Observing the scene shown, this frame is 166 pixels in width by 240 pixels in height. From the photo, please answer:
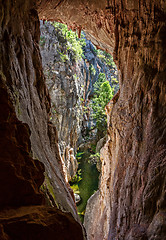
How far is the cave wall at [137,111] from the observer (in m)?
3.29

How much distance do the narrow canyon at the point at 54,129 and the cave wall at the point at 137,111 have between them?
3 centimetres

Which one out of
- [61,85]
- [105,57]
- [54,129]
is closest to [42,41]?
[61,85]

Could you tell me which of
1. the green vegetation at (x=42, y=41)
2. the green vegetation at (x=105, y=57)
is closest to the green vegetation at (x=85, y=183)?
the green vegetation at (x=42, y=41)

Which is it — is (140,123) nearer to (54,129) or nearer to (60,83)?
(54,129)

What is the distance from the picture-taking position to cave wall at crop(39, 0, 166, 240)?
329 centimetres

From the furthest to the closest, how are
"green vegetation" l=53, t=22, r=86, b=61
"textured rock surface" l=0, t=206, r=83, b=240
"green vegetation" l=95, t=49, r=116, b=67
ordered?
"green vegetation" l=95, t=49, r=116, b=67 → "green vegetation" l=53, t=22, r=86, b=61 → "textured rock surface" l=0, t=206, r=83, b=240

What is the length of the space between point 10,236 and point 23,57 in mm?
3746

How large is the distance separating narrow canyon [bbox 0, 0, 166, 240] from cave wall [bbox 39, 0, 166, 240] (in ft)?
0.08

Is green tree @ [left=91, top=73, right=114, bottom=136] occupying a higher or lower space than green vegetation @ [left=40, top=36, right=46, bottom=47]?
lower

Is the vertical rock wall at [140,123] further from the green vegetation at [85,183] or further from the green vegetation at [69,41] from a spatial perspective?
the green vegetation at [85,183]

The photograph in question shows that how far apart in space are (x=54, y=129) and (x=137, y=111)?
9.93ft

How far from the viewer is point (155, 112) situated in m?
4.27

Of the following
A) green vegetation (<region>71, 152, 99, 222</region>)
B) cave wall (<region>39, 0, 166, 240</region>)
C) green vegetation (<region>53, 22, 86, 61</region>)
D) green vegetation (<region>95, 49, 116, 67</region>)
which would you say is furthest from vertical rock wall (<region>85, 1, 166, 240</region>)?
green vegetation (<region>95, 49, 116, 67</region>)

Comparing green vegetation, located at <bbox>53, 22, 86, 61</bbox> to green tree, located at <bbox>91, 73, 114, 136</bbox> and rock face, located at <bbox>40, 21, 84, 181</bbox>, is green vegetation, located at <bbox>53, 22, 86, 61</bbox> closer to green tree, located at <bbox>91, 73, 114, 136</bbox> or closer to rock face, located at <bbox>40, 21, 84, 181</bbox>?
rock face, located at <bbox>40, 21, 84, 181</bbox>
